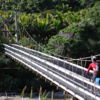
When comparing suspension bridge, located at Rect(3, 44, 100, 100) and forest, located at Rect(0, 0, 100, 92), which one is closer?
suspension bridge, located at Rect(3, 44, 100, 100)

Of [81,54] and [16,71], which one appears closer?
[81,54]

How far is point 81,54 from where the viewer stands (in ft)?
72.1

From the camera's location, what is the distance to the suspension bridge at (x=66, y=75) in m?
9.10

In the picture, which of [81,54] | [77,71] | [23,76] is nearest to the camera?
[77,71]

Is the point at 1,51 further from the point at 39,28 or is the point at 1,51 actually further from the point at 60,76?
the point at 60,76

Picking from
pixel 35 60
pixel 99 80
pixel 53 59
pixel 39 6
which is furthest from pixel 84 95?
pixel 39 6

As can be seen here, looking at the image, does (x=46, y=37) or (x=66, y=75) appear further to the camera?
(x=46, y=37)

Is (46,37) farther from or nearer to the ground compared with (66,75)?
nearer to the ground

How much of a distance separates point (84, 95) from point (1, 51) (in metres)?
14.8

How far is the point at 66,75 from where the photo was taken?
11969mm

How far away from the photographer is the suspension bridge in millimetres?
9102

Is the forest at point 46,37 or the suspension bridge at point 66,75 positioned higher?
the suspension bridge at point 66,75

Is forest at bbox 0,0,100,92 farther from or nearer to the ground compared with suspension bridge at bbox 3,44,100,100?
nearer to the ground

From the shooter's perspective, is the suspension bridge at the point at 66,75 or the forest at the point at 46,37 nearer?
the suspension bridge at the point at 66,75
